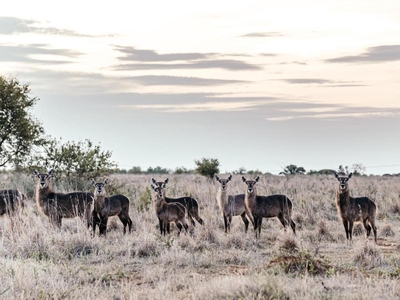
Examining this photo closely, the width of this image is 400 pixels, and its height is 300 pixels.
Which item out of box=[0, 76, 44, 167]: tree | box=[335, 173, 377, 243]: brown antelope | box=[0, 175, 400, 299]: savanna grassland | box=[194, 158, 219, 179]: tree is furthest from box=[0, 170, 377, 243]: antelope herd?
box=[194, 158, 219, 179]: tree

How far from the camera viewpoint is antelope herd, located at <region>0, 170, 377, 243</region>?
16.0 meters

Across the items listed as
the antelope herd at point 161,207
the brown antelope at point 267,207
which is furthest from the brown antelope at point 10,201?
the brown antelope at point 267,207

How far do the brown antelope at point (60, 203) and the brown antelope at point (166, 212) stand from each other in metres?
1.94

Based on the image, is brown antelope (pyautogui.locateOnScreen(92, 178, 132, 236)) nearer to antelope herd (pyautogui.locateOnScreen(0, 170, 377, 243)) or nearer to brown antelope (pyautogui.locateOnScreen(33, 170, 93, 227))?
antelope herd (pyautogui.locateOnScreen(0, 170, 377, 243))

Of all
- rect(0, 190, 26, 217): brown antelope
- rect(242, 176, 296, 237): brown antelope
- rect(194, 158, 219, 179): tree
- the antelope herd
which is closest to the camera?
the antelope herd

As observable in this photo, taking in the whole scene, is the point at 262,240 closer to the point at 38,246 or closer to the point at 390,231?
the point at 390,231

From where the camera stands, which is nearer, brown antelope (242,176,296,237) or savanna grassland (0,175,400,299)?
savanna grassland (0,175,400,299)

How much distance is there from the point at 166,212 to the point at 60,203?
9.81 feet

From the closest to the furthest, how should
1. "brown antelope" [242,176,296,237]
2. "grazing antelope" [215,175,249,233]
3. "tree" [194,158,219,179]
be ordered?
"brown antelope" [242,176,296,237] < "grazing antelope" [215,175,249,233] < "tree" [194,158,219,179]

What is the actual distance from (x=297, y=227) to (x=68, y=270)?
9244mm

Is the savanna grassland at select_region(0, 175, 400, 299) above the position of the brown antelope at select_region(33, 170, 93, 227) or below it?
below

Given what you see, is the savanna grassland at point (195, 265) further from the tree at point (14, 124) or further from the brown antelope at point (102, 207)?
the tree at point (14, 124)

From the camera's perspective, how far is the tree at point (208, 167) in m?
42.9

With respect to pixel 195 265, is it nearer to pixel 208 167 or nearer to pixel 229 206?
pixel 229 206
